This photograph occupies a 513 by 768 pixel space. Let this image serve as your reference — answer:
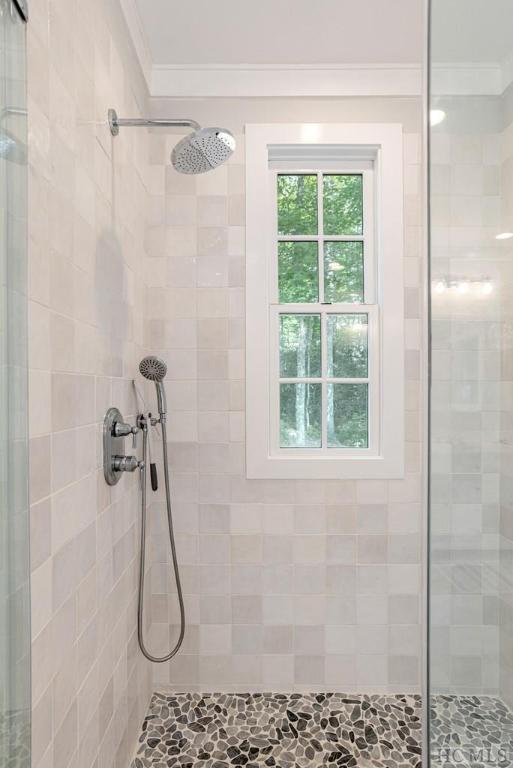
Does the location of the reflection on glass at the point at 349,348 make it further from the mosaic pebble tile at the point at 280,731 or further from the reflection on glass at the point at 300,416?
the mosaic pebble tile at the point at 280,731

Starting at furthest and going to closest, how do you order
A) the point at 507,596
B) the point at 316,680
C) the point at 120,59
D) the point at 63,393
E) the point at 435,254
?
the point at 316,680, the point at 120,59, the point at 63,393, the point at 435,254, the point at 507,596

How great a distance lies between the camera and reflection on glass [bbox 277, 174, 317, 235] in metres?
2.18

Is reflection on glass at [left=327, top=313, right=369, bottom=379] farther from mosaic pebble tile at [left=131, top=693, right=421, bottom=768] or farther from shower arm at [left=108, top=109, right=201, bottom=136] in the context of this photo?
mosaic pebble tile at [left=131, top=693, right=421, bottom=768]

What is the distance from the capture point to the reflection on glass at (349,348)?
2137mm

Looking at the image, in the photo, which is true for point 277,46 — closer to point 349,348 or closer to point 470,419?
point 349,348

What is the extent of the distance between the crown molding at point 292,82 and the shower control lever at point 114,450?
1.42 m

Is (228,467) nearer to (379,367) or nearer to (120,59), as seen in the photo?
(379,367)

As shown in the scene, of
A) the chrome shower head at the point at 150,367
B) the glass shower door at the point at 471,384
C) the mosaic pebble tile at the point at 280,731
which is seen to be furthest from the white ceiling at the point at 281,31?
the mosaic pebble tile at the point at 280,731

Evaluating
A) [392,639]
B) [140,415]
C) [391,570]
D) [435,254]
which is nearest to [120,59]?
[140,415]

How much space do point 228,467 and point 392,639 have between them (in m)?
0.98

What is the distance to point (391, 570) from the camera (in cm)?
206

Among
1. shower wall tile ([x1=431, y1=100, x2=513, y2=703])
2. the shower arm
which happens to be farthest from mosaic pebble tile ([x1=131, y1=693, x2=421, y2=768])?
the shower arm

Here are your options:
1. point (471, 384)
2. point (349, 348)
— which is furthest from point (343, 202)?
point (471, 384)

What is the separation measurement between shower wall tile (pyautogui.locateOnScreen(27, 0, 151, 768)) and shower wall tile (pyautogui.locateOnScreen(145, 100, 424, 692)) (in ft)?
0.92
